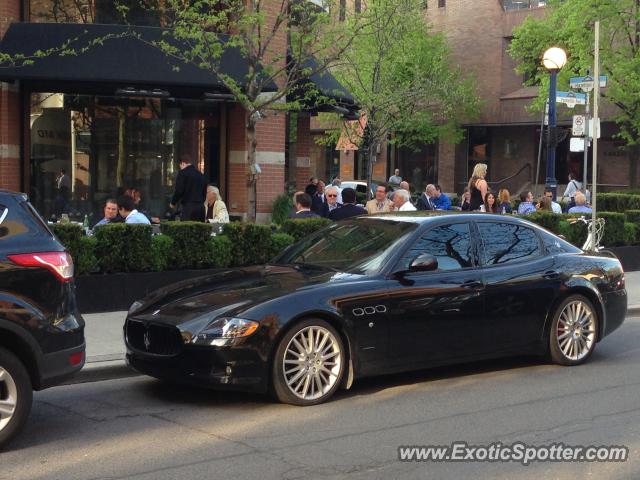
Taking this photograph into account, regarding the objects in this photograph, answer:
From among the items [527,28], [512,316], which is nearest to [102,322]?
[512,316]

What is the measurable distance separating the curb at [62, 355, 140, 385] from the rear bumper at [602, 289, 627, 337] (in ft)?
15.6

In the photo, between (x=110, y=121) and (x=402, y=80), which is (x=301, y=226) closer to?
(x=110, y=121)

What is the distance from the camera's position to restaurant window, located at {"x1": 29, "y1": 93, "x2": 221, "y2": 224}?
1705 cm

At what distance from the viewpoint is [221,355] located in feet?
21.7

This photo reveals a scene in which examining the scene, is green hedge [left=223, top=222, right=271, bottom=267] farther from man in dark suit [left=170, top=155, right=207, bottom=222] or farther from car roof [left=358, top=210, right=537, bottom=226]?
car roof [left=358, top=210, right=537, bottom=226]

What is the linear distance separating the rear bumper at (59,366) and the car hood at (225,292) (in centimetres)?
93

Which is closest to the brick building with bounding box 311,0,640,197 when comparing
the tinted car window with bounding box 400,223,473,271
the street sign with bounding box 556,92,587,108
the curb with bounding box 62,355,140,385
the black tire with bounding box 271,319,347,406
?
the street sign with bounding box 556,92,587,108

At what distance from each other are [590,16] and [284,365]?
2613 cm

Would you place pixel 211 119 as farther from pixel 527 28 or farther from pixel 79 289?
pixel 527 28

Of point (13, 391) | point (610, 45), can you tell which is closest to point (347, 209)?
point (13, 391)

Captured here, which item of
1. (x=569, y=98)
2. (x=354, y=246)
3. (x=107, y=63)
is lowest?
(x=354, y=246)

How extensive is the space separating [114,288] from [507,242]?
17.0 ft

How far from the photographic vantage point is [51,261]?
19.5ft

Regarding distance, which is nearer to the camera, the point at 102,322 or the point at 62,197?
the point at 102,322
